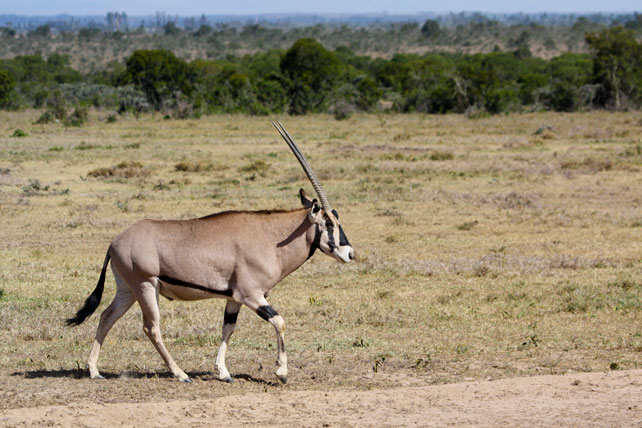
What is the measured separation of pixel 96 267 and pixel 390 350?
17.2 ft

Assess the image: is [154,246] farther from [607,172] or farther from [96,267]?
[607,172]

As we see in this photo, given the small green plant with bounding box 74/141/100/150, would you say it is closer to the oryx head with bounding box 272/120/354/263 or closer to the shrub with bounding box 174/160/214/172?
the shrub with bounding box 174/160/214/172

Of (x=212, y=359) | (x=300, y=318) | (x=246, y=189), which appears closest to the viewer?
(x=212, y=359)

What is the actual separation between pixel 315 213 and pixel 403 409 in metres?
1.65

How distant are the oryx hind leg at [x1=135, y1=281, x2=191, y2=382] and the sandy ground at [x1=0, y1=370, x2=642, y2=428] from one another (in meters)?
0.66

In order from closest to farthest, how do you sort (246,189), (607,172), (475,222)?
(475,222)
(246,189)
(607,172)

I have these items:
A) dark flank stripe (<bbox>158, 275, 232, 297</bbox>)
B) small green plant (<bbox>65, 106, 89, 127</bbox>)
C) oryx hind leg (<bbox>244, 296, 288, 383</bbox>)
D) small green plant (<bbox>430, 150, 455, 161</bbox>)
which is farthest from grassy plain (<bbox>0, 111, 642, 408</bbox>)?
small green plant (<bbox>65, 106, 89, 127</bbox>)

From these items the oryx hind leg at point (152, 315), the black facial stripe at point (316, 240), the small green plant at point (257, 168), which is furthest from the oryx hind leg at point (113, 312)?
the small green plant at point (257, 168)

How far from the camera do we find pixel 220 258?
6.71 m

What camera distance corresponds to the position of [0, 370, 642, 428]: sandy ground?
576cm

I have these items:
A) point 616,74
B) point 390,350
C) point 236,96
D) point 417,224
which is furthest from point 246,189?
point 616,74

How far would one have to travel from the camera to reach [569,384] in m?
6.51

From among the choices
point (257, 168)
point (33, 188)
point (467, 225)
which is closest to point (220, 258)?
point (467, 225)

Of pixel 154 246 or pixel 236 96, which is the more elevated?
pixel 154 246
